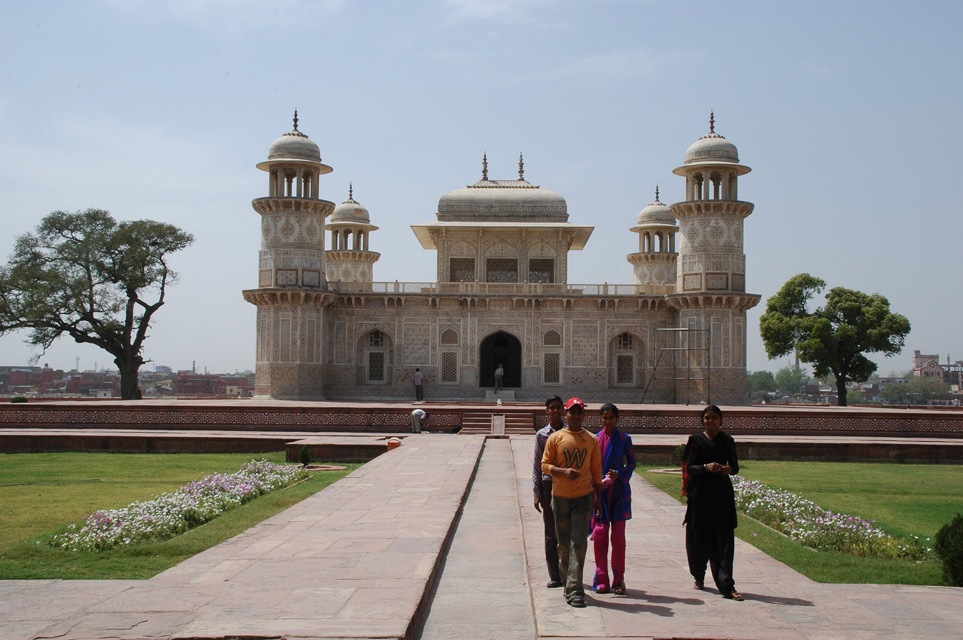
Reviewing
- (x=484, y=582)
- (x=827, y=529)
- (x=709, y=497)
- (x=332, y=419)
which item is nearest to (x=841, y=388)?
(x=332, y=419)

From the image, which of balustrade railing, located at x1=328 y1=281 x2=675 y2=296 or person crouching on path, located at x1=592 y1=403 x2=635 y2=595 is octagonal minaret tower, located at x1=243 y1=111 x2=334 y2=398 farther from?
person crouching on path, located at x1=592 y1=403 x2=635 y2=595

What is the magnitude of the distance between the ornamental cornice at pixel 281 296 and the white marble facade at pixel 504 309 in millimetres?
44

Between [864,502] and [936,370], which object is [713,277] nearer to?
Result: [864,502]

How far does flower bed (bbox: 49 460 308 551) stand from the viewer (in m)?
7.86

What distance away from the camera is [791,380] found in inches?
5940

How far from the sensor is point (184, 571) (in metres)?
6.41

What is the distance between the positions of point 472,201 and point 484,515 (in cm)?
2601

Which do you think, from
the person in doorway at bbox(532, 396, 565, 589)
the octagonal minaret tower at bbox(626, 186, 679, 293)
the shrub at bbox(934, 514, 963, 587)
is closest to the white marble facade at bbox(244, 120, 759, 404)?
the octagonal minaret tower at bbox(626, 186, 679, 293)

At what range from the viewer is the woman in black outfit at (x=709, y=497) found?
6207 millimetres

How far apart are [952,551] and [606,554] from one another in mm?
2595

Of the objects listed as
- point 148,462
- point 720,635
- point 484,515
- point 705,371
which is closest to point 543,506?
point 720,635

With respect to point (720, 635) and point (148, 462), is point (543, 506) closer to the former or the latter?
point (720, 635)

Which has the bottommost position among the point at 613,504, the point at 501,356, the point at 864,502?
the point at 864,502

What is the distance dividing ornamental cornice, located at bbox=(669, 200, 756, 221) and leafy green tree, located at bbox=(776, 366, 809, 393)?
122339 millimetres
